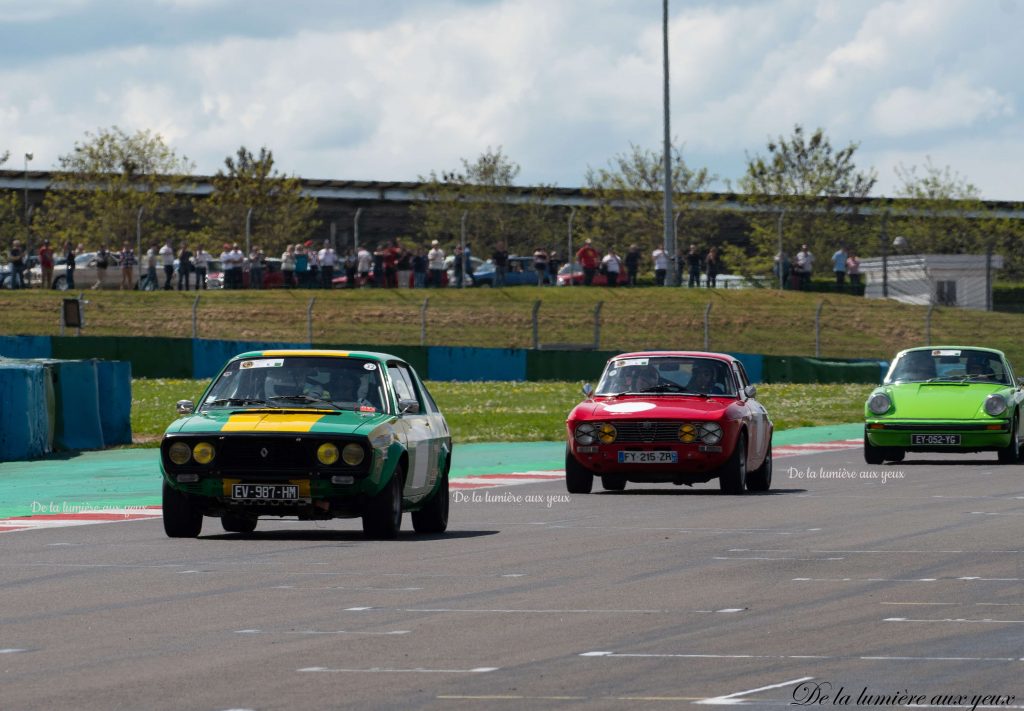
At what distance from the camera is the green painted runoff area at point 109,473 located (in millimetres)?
17609

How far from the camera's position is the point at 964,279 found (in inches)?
2404

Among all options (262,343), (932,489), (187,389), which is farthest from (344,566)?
(262,343)

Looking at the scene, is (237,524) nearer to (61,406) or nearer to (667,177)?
(61,406)

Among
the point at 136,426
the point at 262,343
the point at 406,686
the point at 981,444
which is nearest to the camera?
the point at 406,686

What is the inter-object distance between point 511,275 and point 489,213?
61.6ft

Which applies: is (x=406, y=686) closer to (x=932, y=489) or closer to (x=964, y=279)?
(x=932, y=489)

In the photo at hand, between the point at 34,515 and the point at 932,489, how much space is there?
8333 millimetres

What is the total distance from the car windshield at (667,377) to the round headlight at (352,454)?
6.28 meters

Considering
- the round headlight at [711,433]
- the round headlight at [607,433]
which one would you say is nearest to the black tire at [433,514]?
the round headlight at [607,433]

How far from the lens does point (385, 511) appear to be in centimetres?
1347

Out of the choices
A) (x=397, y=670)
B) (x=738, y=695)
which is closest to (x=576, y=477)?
(x=397, y=670)

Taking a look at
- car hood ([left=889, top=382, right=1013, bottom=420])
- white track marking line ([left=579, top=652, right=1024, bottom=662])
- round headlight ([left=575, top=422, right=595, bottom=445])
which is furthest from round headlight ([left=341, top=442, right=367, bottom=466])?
car hood ([left=889, top=382, right=1013, bottom=420])

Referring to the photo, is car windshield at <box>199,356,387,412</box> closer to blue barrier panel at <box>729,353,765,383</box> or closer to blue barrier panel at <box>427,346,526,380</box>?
blue barrier panel at <box>427,346,526,380</box>

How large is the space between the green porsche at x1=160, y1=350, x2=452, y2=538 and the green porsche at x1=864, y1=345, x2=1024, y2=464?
9.21 m
